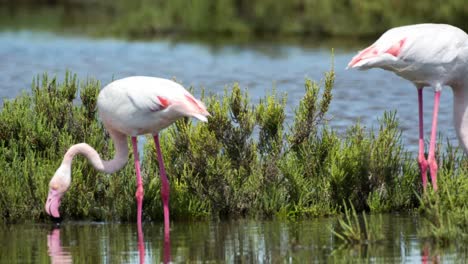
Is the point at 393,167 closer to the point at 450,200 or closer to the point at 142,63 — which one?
the point at 450,200

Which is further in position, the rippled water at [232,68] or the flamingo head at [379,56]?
the rippled water at [232,68]

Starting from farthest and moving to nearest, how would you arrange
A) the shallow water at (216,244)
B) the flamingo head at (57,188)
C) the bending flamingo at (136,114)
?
the flamingo head at (57,188) → the bending flamingo at (136,114) → the shallow water at (216,244)

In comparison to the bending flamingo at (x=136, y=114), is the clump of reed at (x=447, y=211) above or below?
below

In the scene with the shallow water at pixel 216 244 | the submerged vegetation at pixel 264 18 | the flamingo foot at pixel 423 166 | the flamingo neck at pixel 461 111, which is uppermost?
the submerged vegetation at pixel 264 18

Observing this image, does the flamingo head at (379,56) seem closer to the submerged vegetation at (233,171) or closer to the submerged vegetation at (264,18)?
the submerged vegetation at (233,171)

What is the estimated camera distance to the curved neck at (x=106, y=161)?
35.4ft

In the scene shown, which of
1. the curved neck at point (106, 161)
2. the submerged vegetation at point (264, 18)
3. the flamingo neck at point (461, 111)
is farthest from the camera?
the submerged vegetation at point (264, 18)

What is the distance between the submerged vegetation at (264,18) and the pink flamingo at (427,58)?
61.9 feet

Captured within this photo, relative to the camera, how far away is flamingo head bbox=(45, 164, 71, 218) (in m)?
10.7

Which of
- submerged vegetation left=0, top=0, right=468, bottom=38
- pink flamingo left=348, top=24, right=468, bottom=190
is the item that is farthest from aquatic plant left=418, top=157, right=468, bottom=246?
submerged vegetation left=0, top=0, right=468, bottom=38

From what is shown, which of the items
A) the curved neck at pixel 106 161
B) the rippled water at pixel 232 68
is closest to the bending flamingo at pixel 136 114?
the curved neck at pixel 106 161

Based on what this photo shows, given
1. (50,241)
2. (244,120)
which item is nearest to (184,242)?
(50,241)

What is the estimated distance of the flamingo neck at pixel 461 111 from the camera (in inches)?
445

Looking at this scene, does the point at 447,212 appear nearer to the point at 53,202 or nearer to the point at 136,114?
the point at 136,114
